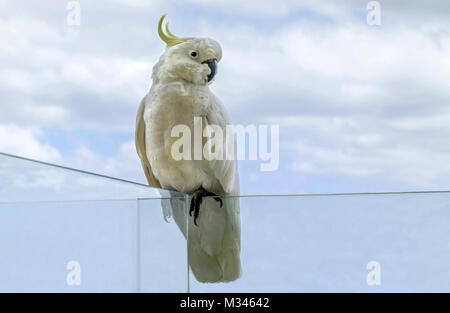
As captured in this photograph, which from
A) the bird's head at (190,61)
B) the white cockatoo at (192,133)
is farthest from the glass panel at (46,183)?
the bird's head at (190,61)

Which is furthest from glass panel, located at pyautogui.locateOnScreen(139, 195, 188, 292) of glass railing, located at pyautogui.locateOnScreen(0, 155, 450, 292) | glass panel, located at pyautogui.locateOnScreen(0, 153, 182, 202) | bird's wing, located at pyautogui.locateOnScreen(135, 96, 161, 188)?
Result: bird's wing, located at pyautogui.locateOnScreen(135, 96, 161, 188)

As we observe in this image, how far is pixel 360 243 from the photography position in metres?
1.82

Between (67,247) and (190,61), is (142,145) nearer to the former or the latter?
(190,61)

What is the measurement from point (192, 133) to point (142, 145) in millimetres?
309

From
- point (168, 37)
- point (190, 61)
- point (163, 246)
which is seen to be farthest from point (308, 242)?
point (168, 37)

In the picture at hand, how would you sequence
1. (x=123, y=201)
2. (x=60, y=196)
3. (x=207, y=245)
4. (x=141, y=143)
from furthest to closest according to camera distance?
(x=141, y=143) → (x=207, y=245) → (x=123, y=201) → (x=60, y=196)

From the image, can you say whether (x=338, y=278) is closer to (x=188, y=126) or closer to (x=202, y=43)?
(x=188, y=126)

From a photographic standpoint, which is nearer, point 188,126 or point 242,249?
point 242,249

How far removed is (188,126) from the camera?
2.27 metres

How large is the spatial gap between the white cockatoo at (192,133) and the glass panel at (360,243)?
0.36 metres

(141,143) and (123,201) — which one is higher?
(141,143)
